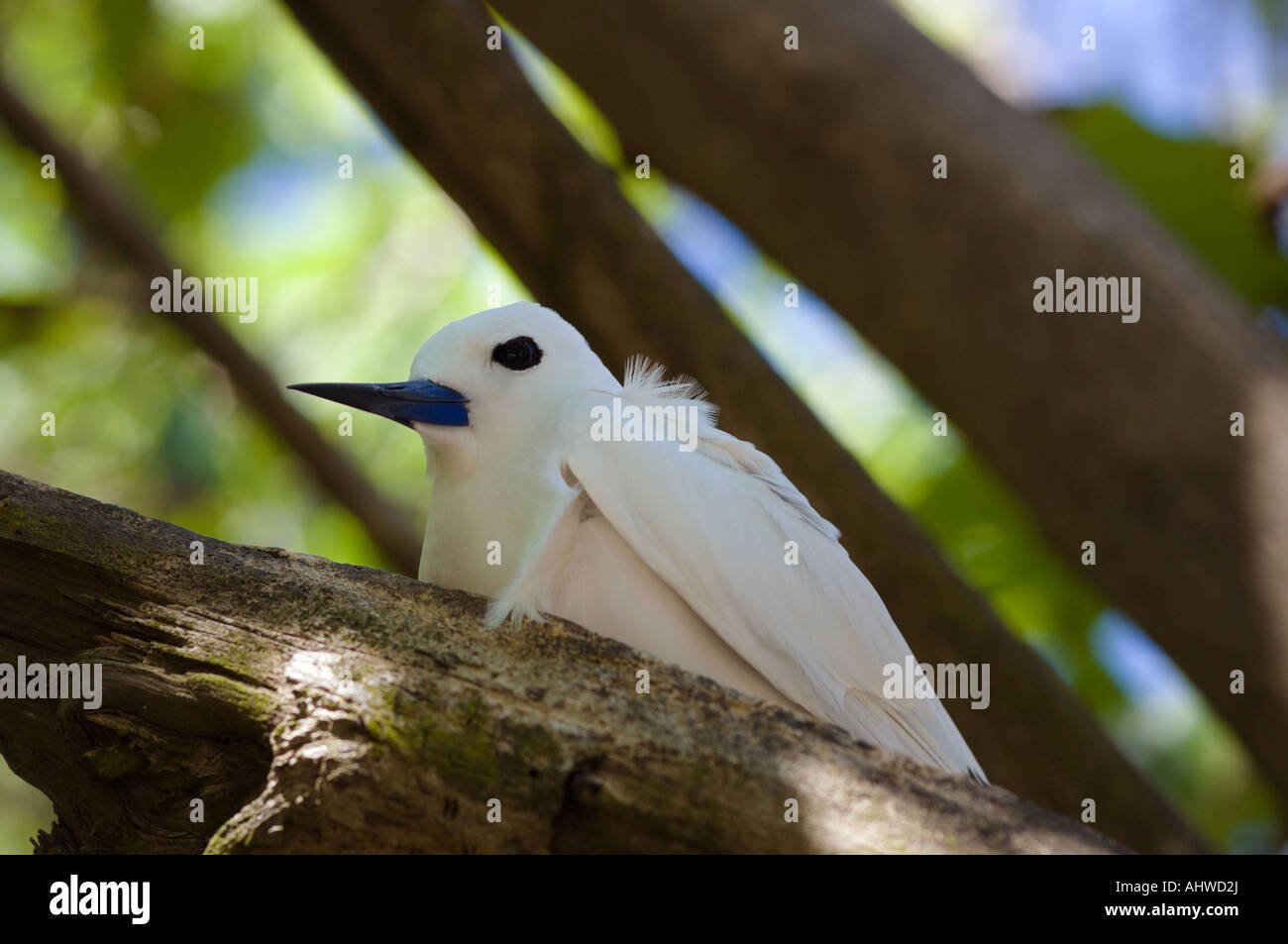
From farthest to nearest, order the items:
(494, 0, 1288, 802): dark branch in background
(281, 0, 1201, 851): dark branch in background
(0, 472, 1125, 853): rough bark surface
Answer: (281, 0, 1201, 851): dark branch in background → (494, 0, 1288, 802): dark branch in background → (0, 472, 1125, 853): rough bark surface

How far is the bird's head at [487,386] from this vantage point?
12.7ft

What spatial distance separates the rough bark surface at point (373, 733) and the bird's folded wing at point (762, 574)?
484 millimetres

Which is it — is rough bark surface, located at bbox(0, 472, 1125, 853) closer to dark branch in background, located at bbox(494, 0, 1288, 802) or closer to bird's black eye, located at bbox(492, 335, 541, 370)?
bird's black eye, located at bbox(492, 335, 541, 370)

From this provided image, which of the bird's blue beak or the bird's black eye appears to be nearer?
the bird's blue beak

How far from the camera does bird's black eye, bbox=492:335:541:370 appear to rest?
405cm

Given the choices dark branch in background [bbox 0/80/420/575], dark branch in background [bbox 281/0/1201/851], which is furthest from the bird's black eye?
dark branch in background [bbox 0/80/420/575]

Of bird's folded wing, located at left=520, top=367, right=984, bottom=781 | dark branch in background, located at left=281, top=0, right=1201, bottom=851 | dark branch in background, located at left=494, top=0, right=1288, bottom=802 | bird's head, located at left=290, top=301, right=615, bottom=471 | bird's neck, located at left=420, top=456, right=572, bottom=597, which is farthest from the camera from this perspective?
dark branch in background, located at left=281, top=0, right=1201, bottom=851

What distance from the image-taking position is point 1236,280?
7.69 m

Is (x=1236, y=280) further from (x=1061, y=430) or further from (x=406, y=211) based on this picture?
(x=406, y=211)

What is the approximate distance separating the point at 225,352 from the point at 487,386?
3.28 meters

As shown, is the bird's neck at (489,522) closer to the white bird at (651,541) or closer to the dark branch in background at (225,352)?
the white bird at (651,541)

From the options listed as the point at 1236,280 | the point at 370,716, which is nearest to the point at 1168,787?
the point at 1236,280

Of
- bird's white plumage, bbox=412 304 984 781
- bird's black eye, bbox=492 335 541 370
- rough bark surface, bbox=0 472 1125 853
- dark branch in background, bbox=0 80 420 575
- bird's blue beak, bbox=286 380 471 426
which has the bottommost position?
rough bark surface, bbox=0 472 1125 853

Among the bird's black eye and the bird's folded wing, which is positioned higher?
the bird's black eye
